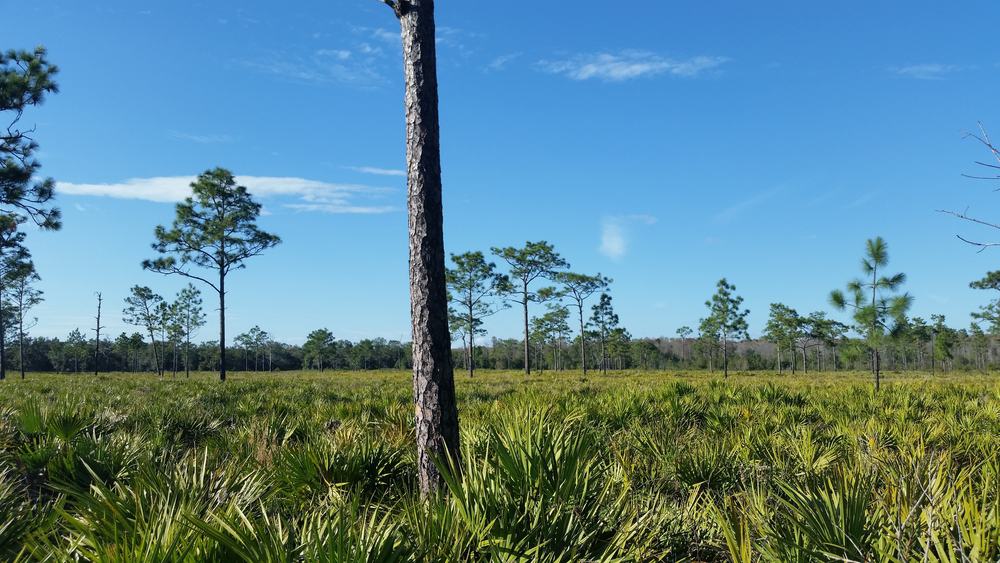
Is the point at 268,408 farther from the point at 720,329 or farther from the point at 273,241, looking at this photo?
the point at 720,329

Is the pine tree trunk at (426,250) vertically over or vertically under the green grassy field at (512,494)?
over

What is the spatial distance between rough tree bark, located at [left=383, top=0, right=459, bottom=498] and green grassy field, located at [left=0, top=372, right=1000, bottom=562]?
41cm

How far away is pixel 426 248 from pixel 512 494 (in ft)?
8.07

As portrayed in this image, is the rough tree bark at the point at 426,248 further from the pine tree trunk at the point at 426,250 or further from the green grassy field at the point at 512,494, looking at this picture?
the green grassy field at the point at 512,494

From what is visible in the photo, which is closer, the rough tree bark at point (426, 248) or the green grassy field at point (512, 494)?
the green grassy field at point (512, 494)

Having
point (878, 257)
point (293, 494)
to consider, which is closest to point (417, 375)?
point (293, 494)

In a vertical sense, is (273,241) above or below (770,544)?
above

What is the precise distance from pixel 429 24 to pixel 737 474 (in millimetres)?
5462

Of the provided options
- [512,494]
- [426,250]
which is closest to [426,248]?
[426,250]

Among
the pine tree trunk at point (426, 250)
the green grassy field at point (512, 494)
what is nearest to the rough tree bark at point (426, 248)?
the pine tree trunk at point (426, 250)

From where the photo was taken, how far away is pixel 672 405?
31.1ft

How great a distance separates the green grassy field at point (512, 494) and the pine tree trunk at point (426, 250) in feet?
1.38

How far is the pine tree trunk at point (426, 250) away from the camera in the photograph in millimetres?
4953

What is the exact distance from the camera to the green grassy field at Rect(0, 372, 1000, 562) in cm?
254
